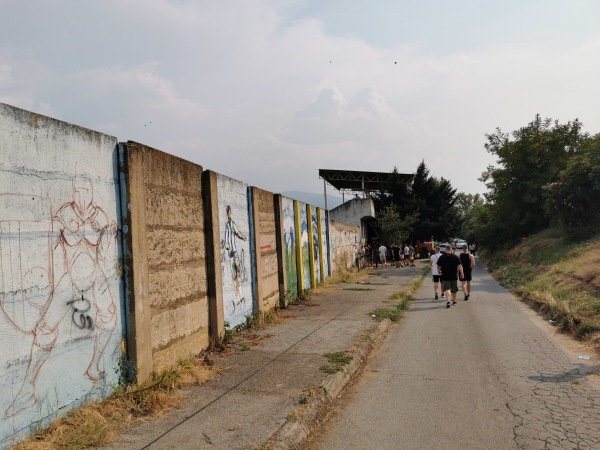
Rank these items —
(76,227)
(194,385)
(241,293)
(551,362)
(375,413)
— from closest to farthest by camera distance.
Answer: (76,227), (375,413), (194,385), (551,362), (241,293)

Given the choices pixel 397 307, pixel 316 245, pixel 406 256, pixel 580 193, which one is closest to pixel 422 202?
pixel 406 256

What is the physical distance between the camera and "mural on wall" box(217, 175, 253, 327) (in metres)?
8.43

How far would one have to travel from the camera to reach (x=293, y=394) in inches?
213

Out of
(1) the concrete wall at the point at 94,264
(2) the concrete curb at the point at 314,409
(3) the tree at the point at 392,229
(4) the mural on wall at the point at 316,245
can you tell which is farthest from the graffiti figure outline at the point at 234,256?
(3) the tree at the point at 392,229

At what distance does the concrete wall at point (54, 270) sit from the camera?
12.8 feet

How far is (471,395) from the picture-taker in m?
5.66

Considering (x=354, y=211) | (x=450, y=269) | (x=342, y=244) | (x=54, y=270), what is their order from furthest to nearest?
(x=354, y=211), (x=342, y=244), (x=450, y=269), (x=54, y=270)

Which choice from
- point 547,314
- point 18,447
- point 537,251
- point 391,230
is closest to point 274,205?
point 547,314

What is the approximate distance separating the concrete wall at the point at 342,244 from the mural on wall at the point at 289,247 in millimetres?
6853

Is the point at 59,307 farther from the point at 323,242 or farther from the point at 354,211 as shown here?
the point at 354,211

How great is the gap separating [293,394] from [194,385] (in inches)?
47.9

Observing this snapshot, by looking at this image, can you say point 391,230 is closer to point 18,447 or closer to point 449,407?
point 449,407

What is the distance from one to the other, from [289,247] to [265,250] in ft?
7.43

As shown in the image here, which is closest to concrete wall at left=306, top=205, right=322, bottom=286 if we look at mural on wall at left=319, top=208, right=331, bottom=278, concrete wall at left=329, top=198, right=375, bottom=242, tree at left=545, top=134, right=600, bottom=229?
mural on wall at left=319, top=208, right=331, bottom=278
